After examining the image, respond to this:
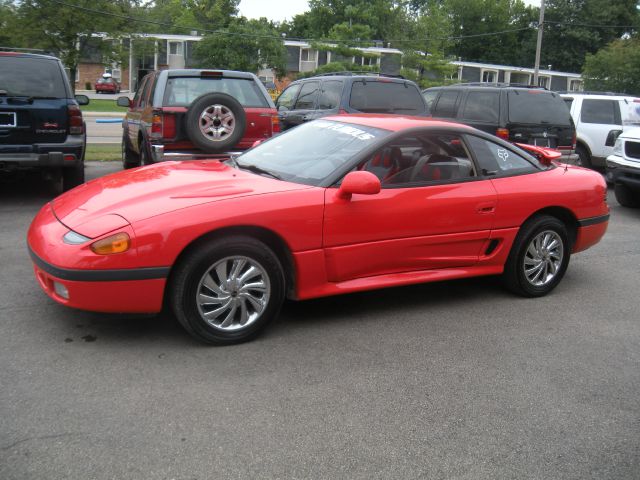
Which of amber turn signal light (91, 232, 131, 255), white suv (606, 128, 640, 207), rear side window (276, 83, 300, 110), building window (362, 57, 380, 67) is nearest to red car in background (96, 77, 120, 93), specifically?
building window (362, 57, 380, 67)

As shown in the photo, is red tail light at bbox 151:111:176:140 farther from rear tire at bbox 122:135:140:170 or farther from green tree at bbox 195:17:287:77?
green tree at bbox 195:17:287:77

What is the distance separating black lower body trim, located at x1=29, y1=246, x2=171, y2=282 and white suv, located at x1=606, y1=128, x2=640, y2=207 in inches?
318

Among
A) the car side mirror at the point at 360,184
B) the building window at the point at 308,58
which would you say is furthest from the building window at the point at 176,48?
the car side mirror at the point at 360,184


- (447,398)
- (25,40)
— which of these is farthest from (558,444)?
(25,40)

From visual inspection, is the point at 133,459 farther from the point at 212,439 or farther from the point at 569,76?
the point at 569,76

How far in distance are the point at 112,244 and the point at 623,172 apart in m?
8.43

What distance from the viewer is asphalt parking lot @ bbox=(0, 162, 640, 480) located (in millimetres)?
2926

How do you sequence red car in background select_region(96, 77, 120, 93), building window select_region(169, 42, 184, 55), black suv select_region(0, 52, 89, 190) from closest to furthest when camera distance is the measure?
black suv select_region(0, 52, 89, 190), red car in background select_region(96, 77, 120, 93), building window select_region(169, 42, 184, 55)

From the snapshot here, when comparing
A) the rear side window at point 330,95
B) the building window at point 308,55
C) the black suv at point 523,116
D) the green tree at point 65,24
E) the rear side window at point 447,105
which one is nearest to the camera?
the rear side window at point 330,95

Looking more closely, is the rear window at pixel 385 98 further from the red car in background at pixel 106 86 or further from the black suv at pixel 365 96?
the red car in background at pixel 106 86

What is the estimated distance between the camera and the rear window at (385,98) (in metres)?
10.1

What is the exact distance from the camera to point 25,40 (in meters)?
→ 24.0

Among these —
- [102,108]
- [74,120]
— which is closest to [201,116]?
[74,120]

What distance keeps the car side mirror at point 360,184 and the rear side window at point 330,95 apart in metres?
6.01
